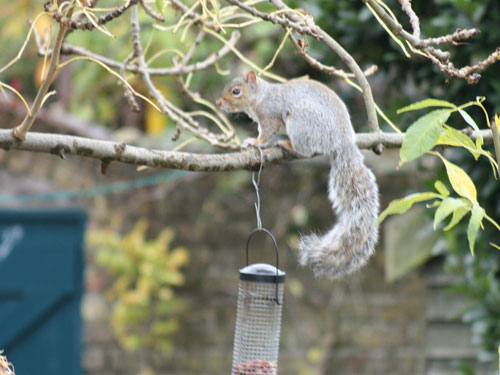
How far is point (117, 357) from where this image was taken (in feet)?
12.0

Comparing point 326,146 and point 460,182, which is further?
point 326,146

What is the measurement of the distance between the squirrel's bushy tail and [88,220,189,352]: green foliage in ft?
7.01

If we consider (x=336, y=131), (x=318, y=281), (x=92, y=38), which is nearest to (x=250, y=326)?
(x=336, y=131)

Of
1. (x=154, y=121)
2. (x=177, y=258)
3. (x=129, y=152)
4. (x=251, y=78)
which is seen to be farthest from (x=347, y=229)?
(x=154, y=121)

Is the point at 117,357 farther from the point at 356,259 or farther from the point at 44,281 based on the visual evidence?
the point at 356,259

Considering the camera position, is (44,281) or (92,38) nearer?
(44,281)

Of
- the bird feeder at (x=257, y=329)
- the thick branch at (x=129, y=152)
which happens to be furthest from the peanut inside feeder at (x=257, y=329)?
the thick branch at (x=129, y=152)

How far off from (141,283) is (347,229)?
7.54ft

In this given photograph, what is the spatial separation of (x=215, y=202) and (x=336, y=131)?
219 centimetres

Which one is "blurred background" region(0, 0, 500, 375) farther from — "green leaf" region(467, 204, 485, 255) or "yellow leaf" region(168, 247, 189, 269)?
"green leaf" region(467, 204, 485, 255)

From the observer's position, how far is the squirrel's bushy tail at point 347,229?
4.43 ft

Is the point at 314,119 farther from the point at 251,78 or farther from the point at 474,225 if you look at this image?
the point at 474,225

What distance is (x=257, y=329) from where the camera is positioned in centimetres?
157

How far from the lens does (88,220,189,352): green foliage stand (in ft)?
11.7
